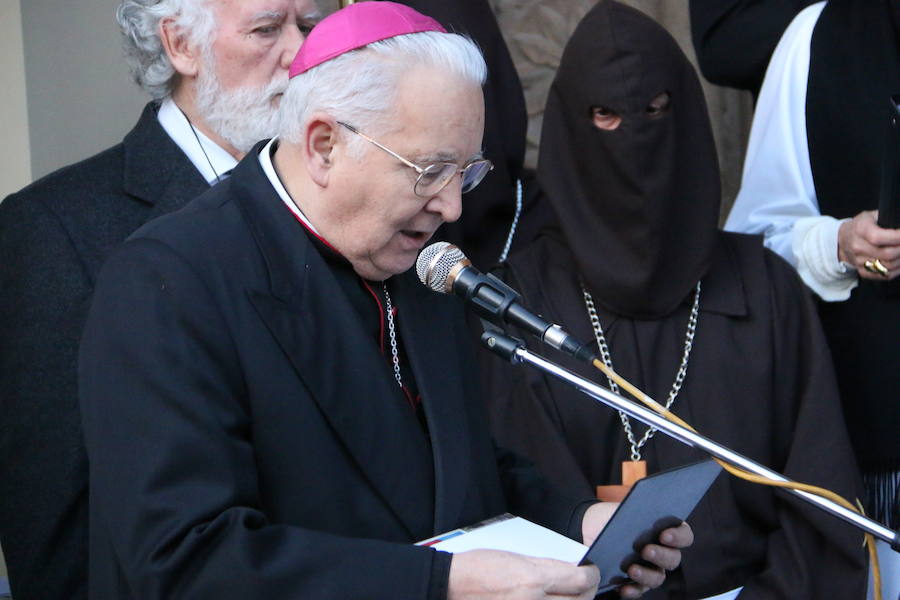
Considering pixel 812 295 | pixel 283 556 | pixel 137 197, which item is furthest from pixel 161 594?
pixel 812 295

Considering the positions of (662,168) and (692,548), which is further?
(662,168)

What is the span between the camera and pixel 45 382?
2.86m

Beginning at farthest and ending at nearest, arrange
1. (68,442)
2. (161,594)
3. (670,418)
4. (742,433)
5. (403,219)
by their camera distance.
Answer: (742,433) → (68,442) → (403,219) → (670,418) → (161,594)

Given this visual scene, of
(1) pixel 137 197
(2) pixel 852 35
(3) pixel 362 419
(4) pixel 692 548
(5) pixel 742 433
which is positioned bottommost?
(4) pixel 692 548

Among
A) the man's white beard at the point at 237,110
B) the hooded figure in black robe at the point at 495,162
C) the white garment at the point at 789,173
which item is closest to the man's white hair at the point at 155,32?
the man's white beard at the point at 237,110

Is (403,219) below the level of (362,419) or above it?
above

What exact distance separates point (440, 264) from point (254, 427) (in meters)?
0.44

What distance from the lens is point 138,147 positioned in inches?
128

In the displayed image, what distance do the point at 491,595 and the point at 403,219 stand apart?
73 centimetres

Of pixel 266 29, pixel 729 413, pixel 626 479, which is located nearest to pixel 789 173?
pixel 729 413

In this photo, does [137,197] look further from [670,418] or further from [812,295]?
[812,295]

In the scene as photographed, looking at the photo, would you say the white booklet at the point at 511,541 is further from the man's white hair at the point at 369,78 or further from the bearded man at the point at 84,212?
the bearded man at the point at 84,212

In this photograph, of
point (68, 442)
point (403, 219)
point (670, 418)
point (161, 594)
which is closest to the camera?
point (161, 594)

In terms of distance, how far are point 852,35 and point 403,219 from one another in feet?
6.95
